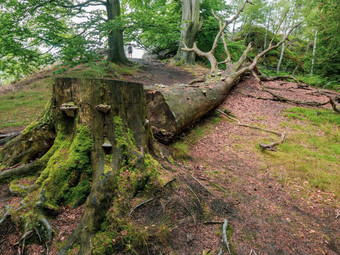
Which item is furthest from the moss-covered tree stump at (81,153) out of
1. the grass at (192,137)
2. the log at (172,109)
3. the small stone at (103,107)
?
the log at (172,109)

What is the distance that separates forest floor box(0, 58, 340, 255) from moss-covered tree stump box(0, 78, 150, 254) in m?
0.19

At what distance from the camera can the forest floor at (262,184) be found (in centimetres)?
207

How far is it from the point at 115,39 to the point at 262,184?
12251mm

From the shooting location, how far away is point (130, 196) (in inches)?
86.3

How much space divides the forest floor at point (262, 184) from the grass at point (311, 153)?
0.7 inches

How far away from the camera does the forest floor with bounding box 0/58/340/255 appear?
2.07 m

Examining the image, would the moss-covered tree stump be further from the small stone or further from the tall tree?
the tall tree

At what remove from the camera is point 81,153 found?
7.62 feet

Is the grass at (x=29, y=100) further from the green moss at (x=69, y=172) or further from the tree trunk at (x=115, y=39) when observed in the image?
the green moss at (x=69, y=172)

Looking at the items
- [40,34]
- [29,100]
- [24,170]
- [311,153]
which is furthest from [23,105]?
[311,153]

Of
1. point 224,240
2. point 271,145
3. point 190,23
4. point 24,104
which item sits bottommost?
point 271,145

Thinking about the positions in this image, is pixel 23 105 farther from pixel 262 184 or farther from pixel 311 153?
pixel 311 153

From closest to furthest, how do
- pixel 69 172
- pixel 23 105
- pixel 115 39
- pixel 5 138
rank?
pixel 69 172 < pixel 5 138 < pixel 23 105 < pixel 115 39

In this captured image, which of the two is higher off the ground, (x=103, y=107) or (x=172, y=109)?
(x=103, y=107)
